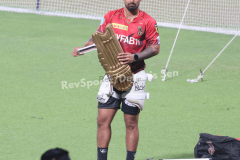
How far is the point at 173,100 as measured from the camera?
6.81 metres

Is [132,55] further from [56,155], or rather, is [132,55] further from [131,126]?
[56,155]

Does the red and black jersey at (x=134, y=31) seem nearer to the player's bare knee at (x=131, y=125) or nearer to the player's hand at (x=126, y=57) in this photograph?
the player's hand at (x=126, y=57)

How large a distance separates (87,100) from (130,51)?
2.88 metres

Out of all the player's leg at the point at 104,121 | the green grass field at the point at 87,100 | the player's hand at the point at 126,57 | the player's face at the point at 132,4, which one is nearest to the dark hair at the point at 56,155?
the player's hand at the point at 126,57

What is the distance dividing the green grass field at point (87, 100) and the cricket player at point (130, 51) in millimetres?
630

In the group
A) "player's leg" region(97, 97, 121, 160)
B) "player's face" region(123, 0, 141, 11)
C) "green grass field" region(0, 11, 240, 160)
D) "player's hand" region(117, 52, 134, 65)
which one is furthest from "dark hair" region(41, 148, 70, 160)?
"green grass field" region(0, 11, 240, 160)

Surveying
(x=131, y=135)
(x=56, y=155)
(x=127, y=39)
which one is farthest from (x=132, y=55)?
(x=56, y=155)

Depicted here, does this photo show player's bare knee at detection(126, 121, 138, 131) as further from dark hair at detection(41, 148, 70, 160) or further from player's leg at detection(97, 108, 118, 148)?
dark hair at detection(41, 148, 70, 160)

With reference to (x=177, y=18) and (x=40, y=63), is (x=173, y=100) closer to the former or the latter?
(x=40, y=63)

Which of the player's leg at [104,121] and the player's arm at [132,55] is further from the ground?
the player's arm at [132,55]

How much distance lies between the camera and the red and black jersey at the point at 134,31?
3916 mm

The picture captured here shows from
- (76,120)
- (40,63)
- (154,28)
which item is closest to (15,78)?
(40,63)

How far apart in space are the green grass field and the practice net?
8.10 ft

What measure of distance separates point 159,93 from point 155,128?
1.70 meters
